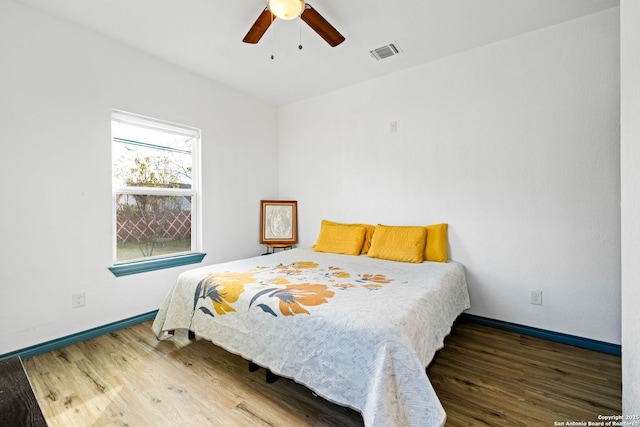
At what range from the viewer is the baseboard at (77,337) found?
84.3 inches

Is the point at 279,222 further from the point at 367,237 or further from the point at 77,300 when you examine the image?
the point at 77,300

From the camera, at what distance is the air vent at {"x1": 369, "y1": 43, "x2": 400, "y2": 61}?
2.66 metres

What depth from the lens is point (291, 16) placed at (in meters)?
1.77

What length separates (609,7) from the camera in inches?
84.8

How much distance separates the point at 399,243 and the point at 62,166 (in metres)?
2.98

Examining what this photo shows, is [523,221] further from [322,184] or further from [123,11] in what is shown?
[123,11]

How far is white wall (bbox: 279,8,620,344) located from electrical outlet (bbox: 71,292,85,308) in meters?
2.74

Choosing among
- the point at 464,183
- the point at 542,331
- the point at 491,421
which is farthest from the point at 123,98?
the point at 542,331

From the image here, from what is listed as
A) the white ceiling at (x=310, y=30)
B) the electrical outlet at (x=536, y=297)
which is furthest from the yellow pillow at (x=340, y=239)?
the white ceiling at (x=310, y=30)

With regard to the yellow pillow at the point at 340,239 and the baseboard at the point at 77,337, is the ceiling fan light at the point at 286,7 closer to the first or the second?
the yellow pillow at the point at 340,239

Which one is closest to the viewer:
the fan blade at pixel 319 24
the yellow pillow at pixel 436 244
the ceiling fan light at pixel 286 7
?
the ceiling fan light at pixel 286 7

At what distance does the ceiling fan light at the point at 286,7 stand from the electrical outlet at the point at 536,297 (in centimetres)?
280

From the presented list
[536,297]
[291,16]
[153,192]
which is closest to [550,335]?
[536,297]

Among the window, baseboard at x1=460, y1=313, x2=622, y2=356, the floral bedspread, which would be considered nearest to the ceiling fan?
the window
